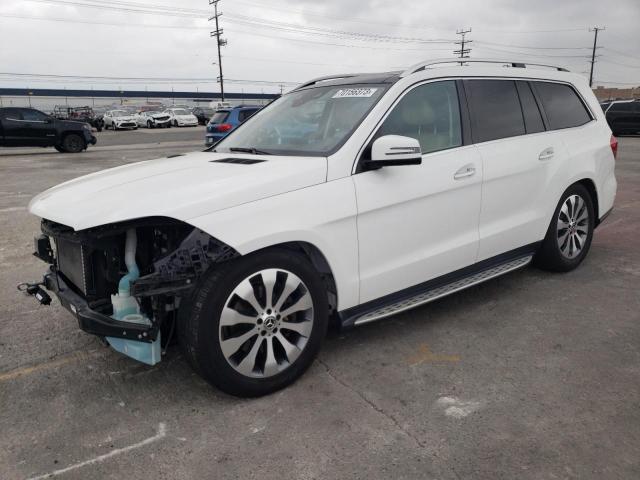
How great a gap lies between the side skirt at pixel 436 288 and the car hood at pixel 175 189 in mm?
861

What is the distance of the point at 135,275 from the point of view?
2826mm

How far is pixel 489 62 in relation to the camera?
422cm

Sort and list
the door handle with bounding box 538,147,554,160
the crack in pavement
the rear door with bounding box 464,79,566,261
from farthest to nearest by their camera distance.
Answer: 1. the door handle with bounding box 538,147,554,160
2. the rear door with bounding box 464,79,566,261
3. the crack in pavement

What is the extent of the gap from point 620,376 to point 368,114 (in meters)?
2.13

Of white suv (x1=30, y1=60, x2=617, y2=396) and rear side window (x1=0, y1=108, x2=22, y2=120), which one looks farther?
rear side window (x1=0, y1=108, x2=22, y2=120)

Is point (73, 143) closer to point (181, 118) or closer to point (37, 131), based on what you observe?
point (37, 131)

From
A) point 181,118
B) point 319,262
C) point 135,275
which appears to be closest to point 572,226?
point 319,262

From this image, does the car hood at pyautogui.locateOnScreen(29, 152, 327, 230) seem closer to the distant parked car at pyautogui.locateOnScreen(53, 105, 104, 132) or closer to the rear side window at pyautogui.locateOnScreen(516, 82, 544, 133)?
the rear side window at pyautogui.locateOnScreen(516, 82, 544, 133)

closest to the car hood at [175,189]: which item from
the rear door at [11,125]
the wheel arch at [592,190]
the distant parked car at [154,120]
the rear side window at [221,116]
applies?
the wheel arch at [592,190]

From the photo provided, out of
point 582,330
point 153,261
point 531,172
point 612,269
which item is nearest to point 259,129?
point 153,261

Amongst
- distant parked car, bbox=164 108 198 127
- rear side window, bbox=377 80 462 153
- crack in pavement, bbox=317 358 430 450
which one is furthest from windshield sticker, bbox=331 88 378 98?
distant parked car, bbox=164 108 198 127

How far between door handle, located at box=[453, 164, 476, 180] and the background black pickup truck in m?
19.4

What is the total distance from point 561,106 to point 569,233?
1.11 meters

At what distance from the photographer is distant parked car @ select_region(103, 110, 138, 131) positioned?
142 ft
